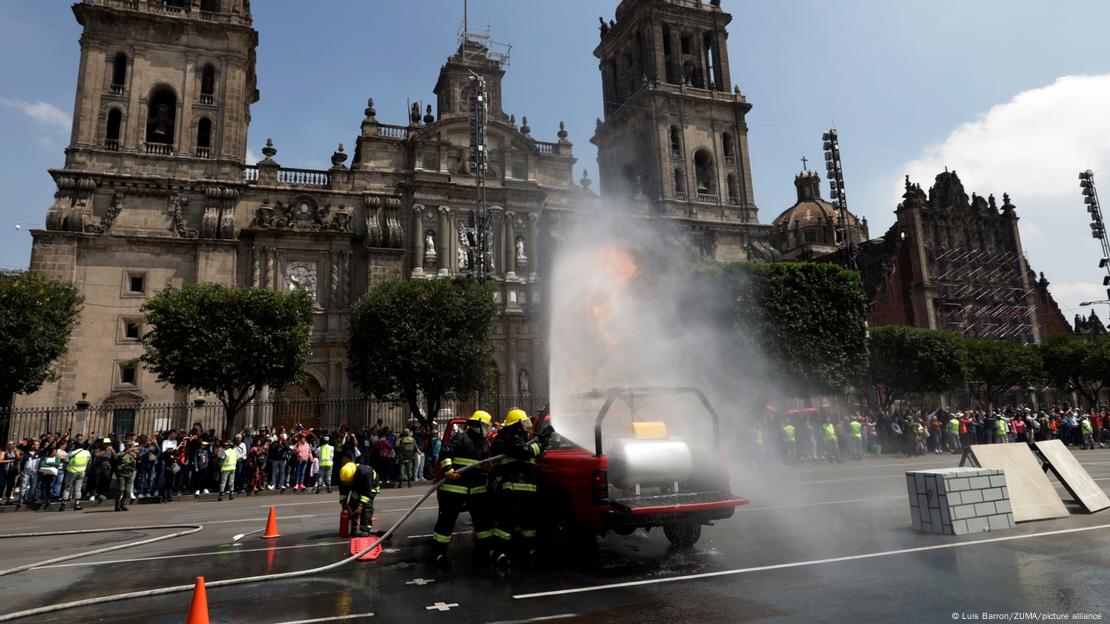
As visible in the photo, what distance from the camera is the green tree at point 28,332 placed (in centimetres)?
2331

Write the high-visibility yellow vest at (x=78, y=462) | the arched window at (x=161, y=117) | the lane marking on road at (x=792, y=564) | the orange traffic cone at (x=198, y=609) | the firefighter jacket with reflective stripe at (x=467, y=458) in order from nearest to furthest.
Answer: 1. the orange traffic cone at (x=198, y=609)
2. the lane marking on road at (x=792, y=564)
3. the firefighter jacket with reflective stripe at (x=467, y=458)
4. the high-visibility yellow vest at (x=78, y=462)
5. the arched window at (x=161, y=117)

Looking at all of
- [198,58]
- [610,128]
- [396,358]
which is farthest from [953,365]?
[198,58]

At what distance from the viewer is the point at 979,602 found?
5.39m

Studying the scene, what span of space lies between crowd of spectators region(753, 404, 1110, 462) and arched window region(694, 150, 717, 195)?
68.4ft

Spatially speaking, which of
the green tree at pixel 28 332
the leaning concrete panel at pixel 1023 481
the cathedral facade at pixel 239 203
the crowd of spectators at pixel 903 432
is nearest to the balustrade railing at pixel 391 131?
the cathedral facade at pixel 239 203

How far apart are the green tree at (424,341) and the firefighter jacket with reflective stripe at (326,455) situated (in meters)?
6.30

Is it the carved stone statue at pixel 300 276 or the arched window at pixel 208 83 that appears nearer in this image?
the carved stone statue at pixel 300 276

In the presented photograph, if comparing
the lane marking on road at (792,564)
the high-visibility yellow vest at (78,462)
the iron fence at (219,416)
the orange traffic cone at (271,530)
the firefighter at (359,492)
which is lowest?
the lane marking on road at (792,564)

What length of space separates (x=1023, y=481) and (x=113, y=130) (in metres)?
40.4

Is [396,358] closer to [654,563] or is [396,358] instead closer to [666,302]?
[666,302]

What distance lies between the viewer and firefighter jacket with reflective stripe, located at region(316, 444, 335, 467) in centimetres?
1927

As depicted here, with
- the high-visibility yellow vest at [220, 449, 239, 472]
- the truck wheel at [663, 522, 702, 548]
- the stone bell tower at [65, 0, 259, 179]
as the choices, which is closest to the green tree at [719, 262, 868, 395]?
the high-visibility yellow vest at [220, 449, 239, 472]

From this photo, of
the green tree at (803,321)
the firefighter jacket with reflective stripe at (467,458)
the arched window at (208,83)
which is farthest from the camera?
the arched window at (208,83)

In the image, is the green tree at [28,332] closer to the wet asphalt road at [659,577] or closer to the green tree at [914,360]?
the wet asphalt road at [659,577]
